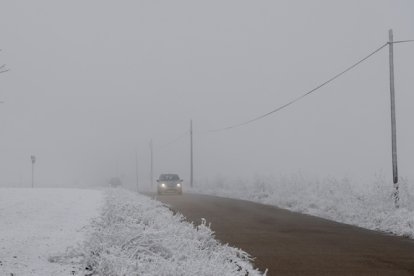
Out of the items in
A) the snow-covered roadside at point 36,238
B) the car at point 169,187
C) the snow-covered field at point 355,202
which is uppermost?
the snow-covered roadside at point 36,238

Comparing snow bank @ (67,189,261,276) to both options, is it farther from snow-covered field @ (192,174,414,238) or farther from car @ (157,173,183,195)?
car @ (157,173,183,195)

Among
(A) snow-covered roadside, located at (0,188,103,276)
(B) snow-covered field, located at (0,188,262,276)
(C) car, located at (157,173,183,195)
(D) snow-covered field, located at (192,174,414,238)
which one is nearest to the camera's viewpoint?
(B) snow-covered field, located at (0,188,262,276)

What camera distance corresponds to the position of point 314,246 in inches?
441

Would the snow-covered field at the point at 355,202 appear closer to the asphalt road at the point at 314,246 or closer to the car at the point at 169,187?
the asphalt road at the point at 314,246

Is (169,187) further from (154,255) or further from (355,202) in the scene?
(154,255)

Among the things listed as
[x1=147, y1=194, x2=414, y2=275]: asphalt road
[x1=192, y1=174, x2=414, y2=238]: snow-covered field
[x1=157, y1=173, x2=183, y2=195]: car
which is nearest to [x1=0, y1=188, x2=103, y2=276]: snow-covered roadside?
[x1=147, y1=194, x2=414, y2=275]: asphalt road

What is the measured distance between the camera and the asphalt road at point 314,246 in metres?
8.67

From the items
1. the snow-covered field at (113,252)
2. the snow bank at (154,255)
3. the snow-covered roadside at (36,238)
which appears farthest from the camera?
the snow-covered roadside at (36,238)

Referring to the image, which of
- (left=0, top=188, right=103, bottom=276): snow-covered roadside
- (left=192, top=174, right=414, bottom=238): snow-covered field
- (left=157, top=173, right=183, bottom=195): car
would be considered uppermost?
(left=0, top=188, right=103, bottom=276): snow-covered roadside

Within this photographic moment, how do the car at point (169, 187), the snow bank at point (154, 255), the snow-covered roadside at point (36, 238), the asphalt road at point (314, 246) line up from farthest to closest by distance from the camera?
1. the car at point (169, 187)
2. the asphalt road at point (314, 246)
3. the snow-covered roadside at point (36, 238)
4. the snow bank at point (154, 255)

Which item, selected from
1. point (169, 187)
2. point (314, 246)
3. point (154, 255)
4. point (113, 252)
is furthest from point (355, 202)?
point (169, 187)

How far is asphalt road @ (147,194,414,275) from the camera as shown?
8.67 metres

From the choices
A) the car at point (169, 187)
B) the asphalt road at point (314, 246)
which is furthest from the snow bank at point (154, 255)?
the car at point (169, 187)

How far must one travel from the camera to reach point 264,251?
34.2 ft
